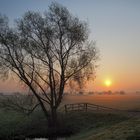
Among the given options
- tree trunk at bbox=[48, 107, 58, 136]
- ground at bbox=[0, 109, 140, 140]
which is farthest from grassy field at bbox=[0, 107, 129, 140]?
tree trunk at bbox=[48, 107, 58, 136]

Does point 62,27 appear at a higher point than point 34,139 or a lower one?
higher

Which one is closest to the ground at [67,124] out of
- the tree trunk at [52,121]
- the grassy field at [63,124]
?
the grassy field at [63,124]

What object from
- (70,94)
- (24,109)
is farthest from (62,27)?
(24,109)

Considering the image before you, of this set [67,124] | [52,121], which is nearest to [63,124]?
[67,124]

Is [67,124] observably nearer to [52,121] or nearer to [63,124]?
[63,124]

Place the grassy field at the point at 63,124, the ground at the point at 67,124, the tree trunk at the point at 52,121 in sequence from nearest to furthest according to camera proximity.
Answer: the ground at the point at 67,124 < the grassy field at the point at 63,124 < the tree trunk at the point at 52,121

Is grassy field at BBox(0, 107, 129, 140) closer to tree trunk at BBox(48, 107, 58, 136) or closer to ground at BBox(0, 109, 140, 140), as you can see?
ground at BBox(0, 109, 140, 140)

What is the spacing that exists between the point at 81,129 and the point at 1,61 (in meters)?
13.0

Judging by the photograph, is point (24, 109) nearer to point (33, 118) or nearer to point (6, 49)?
point (33, 118)

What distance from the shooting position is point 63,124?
44.9 meters

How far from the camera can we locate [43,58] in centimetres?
4350

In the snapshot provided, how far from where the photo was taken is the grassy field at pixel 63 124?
41.8 meters

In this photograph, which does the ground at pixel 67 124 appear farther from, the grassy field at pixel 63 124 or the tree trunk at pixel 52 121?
the tree trunk at pixel 52 121

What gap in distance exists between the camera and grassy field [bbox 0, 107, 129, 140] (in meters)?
41.8
